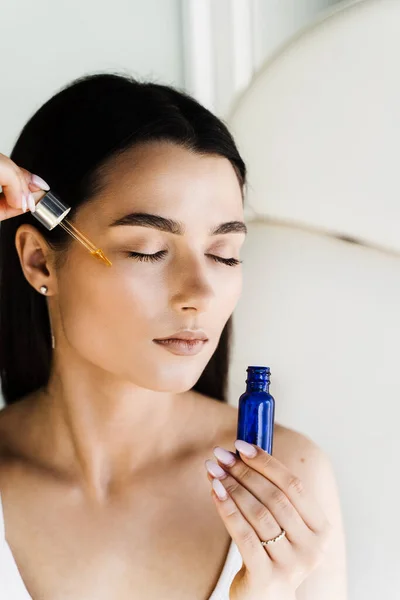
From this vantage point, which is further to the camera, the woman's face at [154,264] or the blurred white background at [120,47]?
the blurred white background at [120,47]

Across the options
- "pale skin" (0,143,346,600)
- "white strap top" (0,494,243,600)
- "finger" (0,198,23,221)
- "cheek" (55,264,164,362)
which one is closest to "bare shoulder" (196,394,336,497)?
"pale skin" (0,143,346,600)

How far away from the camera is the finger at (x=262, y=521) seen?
0.79 m

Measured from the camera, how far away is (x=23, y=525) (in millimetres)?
985

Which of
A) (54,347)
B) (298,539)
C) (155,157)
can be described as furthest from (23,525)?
(155,157)

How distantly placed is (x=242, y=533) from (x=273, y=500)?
50mm

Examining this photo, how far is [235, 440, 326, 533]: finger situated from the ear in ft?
1.14

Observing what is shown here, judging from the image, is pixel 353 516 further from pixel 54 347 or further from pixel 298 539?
pixel 54 347

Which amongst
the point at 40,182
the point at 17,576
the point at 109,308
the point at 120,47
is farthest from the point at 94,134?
the point at 17,576

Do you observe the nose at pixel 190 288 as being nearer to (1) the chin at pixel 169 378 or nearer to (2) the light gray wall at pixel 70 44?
(1) the chin at pixel 169 378

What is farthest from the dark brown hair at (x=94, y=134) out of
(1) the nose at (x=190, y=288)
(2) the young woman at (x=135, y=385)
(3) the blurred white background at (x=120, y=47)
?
(3) the blurred white background at (x=120, y=47)

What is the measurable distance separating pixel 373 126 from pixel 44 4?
62cm

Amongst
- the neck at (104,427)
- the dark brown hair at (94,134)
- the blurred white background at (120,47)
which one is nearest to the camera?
the dark brown hair at (94,134)

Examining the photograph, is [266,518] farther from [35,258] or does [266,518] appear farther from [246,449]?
[35,258]

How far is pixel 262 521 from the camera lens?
787 mm
